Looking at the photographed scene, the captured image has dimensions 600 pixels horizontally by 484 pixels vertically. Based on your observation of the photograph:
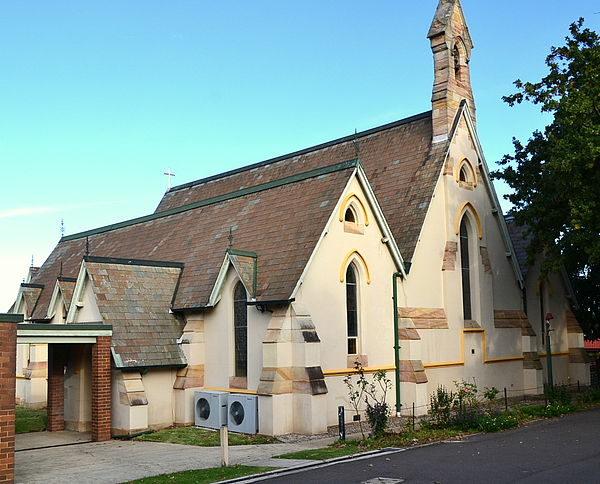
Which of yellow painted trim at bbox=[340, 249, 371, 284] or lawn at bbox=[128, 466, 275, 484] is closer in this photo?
lawn at bbox=[128, 466, 275, 484]

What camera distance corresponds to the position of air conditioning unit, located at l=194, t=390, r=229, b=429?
823 inches

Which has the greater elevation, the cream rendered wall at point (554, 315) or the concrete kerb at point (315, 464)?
the cream rendered wall at point (554, 315)

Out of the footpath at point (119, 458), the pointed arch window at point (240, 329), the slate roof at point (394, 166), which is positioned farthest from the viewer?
the slate roof at point (394, 166)

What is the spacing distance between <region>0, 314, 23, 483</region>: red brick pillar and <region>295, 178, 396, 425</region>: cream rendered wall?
331 inches

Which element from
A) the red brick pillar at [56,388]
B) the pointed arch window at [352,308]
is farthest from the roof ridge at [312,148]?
the red brick pillar at [56,388]

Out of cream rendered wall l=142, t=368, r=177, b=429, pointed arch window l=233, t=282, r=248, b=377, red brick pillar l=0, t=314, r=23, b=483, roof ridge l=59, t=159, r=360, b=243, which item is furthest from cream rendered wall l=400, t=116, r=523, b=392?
red brick pillar l=0, t=314, r=23, b=483

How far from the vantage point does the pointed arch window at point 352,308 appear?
72.4ft

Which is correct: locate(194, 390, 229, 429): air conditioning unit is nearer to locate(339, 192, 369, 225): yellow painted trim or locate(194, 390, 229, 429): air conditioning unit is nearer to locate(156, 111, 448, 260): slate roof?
locate(339, 192, 369, 225): yellow painted trim

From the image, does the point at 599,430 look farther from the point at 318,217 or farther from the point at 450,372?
the point at 318,217

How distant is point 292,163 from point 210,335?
40.0 ft

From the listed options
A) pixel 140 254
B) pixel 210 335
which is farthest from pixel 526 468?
pixel 140 254

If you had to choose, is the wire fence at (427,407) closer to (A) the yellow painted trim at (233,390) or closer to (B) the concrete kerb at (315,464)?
(B) the concrete kerb at (315,464)

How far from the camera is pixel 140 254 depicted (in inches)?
1144

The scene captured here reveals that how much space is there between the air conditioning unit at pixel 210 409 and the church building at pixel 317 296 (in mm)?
468
